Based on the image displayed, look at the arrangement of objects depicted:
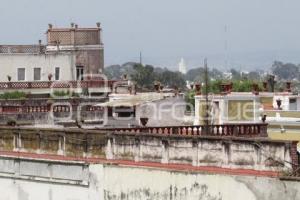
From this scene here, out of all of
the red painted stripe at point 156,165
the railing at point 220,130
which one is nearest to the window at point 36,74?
the railing at point 220,130

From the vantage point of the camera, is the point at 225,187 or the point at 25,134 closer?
the point at 225,187

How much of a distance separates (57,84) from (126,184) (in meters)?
26.9

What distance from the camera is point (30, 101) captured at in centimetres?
4547

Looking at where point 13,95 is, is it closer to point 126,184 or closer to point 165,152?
point 126,184

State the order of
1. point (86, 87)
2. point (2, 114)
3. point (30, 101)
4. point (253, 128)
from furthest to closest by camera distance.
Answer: point (86, 87), point (30, 101), point (2, 114), point (253, 128)

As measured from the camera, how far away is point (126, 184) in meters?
25.9

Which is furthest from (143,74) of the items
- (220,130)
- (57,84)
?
Answer: (220,130)

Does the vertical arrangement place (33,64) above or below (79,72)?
above

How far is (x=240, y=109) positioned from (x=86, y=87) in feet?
41.3

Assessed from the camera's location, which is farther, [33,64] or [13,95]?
[33,64]

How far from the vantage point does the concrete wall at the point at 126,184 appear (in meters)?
22.6

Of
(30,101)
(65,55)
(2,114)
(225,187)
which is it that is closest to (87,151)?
(225,187)

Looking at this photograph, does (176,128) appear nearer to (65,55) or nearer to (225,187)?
(225,187)

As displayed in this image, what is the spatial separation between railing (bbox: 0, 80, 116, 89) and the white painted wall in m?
2.78
